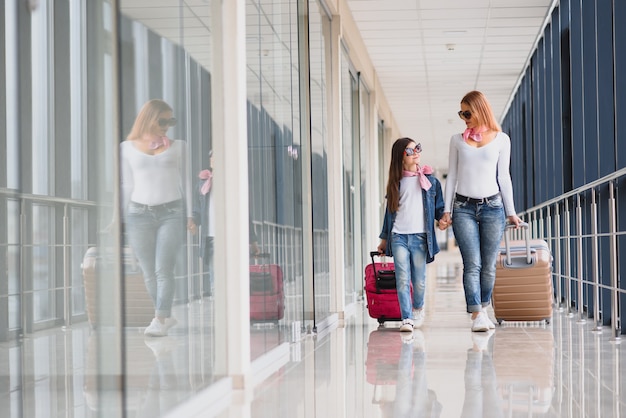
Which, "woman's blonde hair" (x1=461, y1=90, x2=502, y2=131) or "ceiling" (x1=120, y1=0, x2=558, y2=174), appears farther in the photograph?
"ceiling" (x1=120, y1=0, x2=558, y2=174)

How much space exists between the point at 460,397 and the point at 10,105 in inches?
125

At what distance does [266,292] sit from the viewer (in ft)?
15.9

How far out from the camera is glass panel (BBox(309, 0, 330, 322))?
6.84m

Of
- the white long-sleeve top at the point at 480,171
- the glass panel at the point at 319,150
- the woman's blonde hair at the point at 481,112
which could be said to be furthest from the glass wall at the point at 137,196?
the woman's blonde hair at the point at 481,112

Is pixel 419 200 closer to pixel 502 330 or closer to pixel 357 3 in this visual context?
pixel 502 330

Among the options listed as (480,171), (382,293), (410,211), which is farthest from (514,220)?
(382,293)

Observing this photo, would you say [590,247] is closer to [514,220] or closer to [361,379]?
[514,220]

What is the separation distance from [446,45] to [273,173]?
666cm

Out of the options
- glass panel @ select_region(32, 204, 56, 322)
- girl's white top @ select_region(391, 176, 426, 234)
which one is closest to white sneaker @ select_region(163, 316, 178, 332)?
glass panel @ select_region(32, 204, 56, 322)

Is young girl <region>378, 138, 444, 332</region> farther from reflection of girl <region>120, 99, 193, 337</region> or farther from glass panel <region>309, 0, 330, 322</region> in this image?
reflection of girl <region>120, 99, 193, 337</region>

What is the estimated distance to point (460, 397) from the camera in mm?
3682

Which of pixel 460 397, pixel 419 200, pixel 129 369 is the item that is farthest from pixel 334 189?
pixel 129 369

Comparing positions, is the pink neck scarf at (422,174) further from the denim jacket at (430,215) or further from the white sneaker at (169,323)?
the white sneaker at (169,323)

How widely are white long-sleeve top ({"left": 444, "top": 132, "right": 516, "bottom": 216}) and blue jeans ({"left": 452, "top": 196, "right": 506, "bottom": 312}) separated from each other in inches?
2.6
